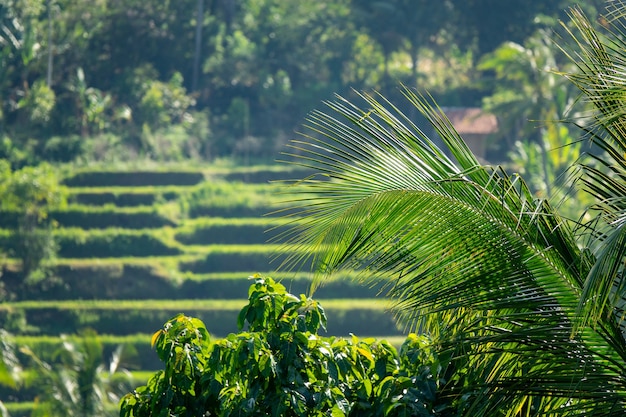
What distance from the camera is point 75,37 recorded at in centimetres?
3023

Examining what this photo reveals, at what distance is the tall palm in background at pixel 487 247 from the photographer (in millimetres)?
3146

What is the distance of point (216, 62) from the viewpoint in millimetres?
32125

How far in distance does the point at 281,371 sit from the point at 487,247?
88 cm

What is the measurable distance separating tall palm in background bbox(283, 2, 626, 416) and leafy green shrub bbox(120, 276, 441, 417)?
0.27m

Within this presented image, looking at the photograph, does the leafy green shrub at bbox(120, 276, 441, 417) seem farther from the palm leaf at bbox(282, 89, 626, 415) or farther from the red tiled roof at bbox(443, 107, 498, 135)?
the red tiled roof at bbox(443, 107, 498, 135)

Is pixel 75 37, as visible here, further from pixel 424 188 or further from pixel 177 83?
pixel 424 188

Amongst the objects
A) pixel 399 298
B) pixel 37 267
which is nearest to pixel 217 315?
pixel 37 267

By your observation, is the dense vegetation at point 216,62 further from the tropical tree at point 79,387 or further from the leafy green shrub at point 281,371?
the leafy green shrub at point 281,371

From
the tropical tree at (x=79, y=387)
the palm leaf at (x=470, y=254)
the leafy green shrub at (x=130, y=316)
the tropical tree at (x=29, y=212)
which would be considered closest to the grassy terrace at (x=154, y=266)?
the leafy green shrub at (x=130, y=316)

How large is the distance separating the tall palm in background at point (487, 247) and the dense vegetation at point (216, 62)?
81.2 feet

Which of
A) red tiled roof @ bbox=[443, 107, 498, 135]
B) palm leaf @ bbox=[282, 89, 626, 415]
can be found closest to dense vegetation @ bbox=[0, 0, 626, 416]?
palm leaf @ bbox=[282, 89, 626, 415]

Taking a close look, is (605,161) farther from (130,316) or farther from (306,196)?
(130,316)

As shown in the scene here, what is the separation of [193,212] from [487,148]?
9.53 metres

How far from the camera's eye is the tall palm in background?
3.15m
